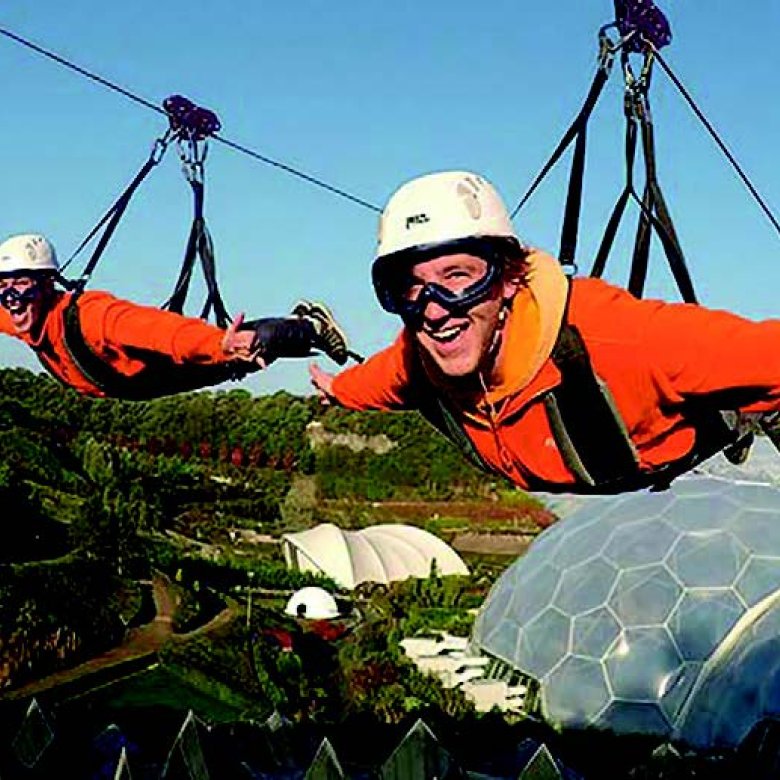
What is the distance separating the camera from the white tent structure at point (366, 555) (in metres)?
34.4

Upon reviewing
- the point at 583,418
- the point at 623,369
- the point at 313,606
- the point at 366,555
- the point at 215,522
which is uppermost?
the point at 623,369

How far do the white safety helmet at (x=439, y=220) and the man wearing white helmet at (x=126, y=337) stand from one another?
1445mm

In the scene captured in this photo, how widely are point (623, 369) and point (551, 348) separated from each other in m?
0.20

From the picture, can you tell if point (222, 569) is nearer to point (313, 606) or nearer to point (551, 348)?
point (313, 606)

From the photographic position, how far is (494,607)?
1905 centimetres

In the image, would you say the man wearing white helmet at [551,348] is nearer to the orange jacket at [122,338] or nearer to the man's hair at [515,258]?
the man's hair at [515,258]

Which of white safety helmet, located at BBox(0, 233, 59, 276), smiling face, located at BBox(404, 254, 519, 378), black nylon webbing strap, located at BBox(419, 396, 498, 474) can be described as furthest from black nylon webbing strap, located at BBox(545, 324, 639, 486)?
white safety helmet, located at BBox(0, 233, 59, 276)

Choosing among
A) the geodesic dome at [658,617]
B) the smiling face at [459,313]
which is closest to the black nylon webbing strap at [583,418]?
the smiling face at [459,313]

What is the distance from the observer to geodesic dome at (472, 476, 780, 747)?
14773 millimetres

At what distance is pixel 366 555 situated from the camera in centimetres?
3528

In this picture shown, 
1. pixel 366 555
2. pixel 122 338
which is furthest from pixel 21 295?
pixel 366 555

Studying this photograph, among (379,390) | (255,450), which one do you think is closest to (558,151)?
(379,390)

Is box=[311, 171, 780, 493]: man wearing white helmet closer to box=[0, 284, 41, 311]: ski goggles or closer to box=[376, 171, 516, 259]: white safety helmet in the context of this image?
box=[376, 171, 516, 259]: white safety helmet

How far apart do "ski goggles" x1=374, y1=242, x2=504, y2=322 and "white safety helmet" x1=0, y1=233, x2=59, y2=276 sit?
2.53 metres
